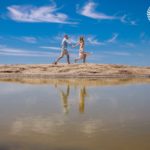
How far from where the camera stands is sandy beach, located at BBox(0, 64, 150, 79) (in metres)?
20.1

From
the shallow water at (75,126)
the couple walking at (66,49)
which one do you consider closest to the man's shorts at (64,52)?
the couple walking at (66,49)

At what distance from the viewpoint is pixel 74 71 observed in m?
20.6

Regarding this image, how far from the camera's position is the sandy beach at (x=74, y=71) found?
20141mm

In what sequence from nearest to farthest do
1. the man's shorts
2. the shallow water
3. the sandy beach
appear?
Result: the shallow water → the sandy beach → the man's shorts

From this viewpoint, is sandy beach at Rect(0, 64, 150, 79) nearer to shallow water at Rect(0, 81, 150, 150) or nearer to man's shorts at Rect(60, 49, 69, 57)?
man's shorts at Rect(60, 49, 69, 57)

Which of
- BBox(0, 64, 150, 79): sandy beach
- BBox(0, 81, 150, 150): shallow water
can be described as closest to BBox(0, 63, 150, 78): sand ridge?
BBox(0, 64, 150, 79): sandy beach

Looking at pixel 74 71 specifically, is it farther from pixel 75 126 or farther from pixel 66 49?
pixel 75 126

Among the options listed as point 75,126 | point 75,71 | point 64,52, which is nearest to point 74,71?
point 75,71

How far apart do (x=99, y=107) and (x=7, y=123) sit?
2409 millimetres

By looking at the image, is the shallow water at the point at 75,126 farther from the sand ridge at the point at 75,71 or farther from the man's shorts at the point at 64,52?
the man's shorts at the point at 64,52

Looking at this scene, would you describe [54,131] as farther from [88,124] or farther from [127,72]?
[127,72]

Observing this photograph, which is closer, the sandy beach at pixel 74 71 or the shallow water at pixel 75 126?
the shallow water at pixel 75 126

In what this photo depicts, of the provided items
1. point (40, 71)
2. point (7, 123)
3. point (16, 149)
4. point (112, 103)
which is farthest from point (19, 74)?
point (16, 149)

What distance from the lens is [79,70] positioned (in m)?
20.7
